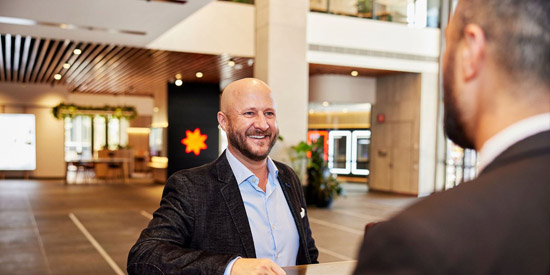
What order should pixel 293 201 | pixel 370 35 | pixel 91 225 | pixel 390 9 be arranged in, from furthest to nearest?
pixel 390 9 → pixel 370 35 → pixel 91 225 → pixel 293 201

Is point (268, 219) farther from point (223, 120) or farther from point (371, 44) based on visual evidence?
point (371, 44)

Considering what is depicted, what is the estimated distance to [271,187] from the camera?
69.2 inches

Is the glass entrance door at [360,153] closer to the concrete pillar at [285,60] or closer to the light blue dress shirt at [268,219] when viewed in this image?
the concrete pillar at [285,60]

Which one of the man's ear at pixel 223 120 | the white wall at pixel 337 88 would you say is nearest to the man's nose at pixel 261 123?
the man's ear at pixel 223 120

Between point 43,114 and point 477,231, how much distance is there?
63.8 feet

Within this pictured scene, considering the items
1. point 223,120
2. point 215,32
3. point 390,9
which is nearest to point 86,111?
point 215,32

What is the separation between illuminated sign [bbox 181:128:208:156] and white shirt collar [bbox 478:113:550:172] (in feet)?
47.9

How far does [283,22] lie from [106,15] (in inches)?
147

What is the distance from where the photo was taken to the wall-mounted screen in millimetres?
17641

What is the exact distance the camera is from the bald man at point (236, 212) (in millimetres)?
1318

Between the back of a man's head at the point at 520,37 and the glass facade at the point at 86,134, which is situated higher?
the back of a man's head at the point at 520,37

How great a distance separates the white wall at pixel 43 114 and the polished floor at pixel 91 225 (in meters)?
3.85

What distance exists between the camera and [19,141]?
1778 centimetres

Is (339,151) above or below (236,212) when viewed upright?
below
